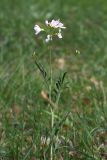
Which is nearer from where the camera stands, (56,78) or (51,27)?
(51,27)

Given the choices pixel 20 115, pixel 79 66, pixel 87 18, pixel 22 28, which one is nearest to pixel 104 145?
pixel 20 115

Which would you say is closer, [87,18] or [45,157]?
[45,157]

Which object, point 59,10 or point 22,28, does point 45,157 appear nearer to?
point 22,28

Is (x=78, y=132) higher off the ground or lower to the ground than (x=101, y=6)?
lower

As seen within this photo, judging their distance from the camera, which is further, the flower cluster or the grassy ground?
the grassy ground

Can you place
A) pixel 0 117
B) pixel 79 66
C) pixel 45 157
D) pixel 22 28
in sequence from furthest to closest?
1. pixel 22 28
2. pixel 79 66
3. pixel 0 117
4. pixel 45 157

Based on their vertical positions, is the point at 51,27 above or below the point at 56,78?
below

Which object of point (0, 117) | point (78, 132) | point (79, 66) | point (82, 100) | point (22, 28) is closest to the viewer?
point (78, 132)

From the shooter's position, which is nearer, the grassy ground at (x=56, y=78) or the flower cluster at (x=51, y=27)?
the flower cluster at (x=51, y=27)
